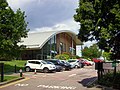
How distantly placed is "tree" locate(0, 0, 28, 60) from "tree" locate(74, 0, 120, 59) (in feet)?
49.0

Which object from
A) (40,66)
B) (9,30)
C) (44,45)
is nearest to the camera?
(9,30)

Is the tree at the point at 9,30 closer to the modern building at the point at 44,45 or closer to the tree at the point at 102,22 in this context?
the tree at the point at 102,22

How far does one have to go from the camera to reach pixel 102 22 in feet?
55.9

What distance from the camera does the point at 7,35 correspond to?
32.9m

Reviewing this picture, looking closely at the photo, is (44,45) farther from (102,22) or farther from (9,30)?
(102,22)

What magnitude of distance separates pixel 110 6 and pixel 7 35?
1867cm

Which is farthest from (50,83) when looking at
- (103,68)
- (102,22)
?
(102,22)

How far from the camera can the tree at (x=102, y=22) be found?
15.9 meters

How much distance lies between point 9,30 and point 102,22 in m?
17.7

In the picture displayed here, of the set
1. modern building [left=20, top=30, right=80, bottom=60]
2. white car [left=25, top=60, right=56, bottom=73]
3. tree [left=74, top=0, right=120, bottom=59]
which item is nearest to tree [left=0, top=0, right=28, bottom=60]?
white car [left=25, top=60, right=56, bottom=73]

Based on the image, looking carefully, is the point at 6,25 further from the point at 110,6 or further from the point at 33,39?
the point at 33,39

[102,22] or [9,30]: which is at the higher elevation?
[9,30]

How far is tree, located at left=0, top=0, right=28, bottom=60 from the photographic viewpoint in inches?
1246

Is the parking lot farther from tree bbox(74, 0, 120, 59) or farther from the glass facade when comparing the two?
the glass facade
